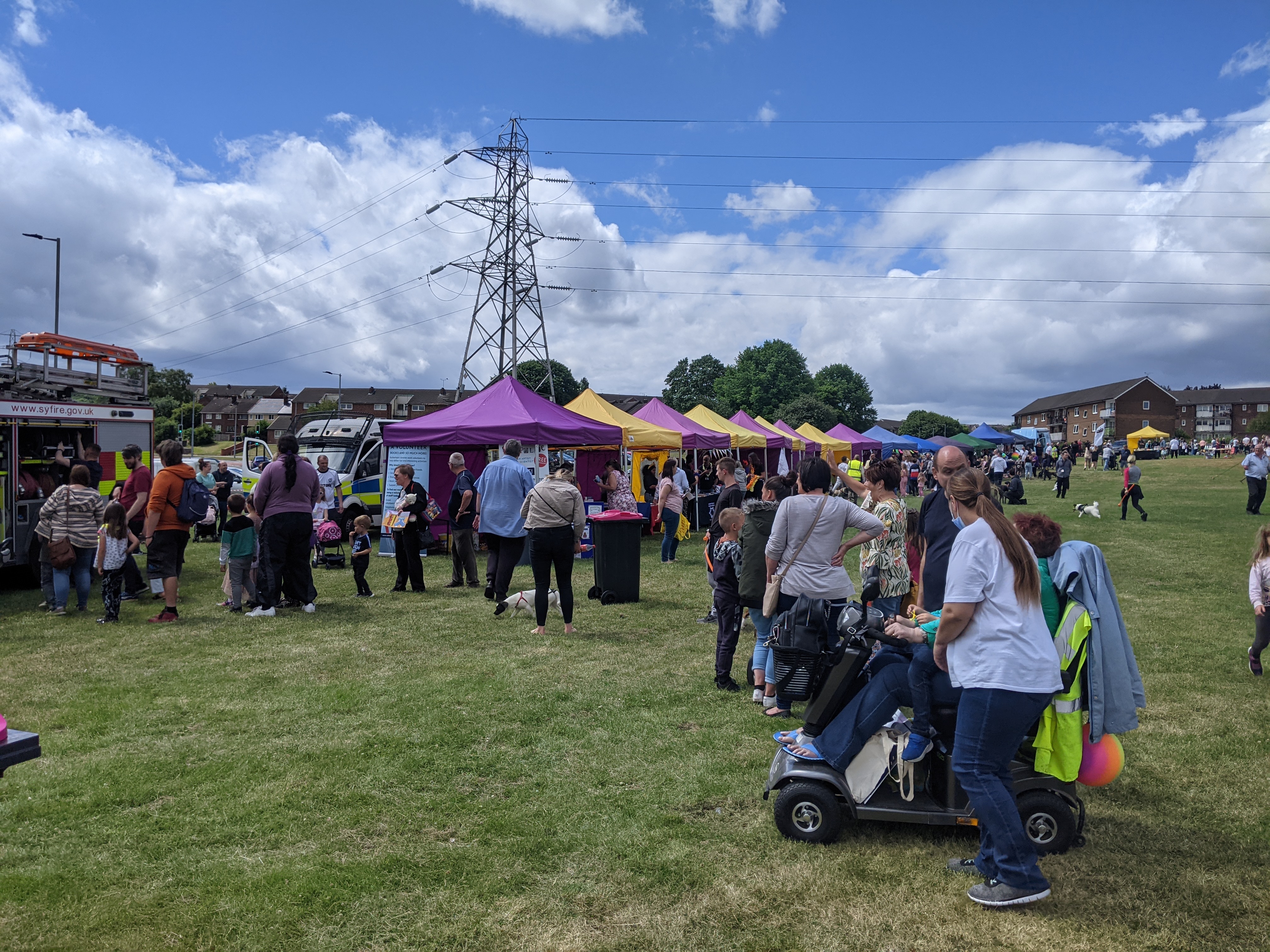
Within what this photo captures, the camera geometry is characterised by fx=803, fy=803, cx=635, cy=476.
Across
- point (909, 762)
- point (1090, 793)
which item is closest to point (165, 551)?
point (909, 762)

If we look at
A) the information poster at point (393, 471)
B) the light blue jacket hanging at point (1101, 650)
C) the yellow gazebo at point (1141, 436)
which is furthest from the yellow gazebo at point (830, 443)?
the light blue jacket hanging at point (1101, 650)

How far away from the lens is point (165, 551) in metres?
8.91

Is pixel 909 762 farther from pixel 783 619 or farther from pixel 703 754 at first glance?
Answer: pixel 703 754

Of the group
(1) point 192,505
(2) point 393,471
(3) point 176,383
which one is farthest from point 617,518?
(3) point 176,383

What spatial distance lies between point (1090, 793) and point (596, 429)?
34.9 feet

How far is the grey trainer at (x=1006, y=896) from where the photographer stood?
3195mm

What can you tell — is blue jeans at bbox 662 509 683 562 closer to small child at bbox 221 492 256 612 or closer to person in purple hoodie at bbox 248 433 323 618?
person in purple hoodie at bbox 248 433 323 618

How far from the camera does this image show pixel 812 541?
5164 millimetres

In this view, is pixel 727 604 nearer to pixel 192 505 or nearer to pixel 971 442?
pixel 192 505

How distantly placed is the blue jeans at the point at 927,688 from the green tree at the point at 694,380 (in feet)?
284

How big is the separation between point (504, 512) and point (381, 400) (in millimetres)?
116949

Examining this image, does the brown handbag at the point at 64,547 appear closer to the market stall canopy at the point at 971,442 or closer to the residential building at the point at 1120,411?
the market stall canopy at the point at 971,442

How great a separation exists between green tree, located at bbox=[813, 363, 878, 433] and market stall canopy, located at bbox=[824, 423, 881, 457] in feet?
149

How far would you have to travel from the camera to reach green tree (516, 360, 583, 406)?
70688mm
